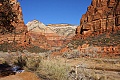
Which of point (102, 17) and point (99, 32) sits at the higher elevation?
point (102, 17)

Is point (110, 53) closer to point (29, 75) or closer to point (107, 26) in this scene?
point (107, 26)

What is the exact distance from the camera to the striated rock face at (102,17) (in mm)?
55944

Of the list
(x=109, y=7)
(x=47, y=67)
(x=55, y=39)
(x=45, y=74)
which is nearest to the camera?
(x=45, y=74)

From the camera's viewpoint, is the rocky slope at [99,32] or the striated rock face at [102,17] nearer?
the rocky slope at [99,32]

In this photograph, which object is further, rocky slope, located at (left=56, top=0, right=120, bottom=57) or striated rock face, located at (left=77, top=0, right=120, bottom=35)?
striated rock face, located at (left=77, top=0, right=120, bottom=35)

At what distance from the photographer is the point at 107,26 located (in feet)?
189

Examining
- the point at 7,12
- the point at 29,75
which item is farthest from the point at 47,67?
the point at 7,12

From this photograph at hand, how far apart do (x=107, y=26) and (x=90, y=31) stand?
650 cm

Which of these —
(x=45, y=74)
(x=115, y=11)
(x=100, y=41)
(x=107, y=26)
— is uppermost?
(x=115, y=11)

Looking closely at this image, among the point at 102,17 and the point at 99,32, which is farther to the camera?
the point at 102,17

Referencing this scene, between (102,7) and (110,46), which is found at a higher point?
(102,7)

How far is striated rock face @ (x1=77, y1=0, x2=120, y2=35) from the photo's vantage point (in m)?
55.9

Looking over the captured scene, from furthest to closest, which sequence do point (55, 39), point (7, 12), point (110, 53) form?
point (55, 39) < point (110, 53) < point (7, 12)

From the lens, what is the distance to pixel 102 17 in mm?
60031
